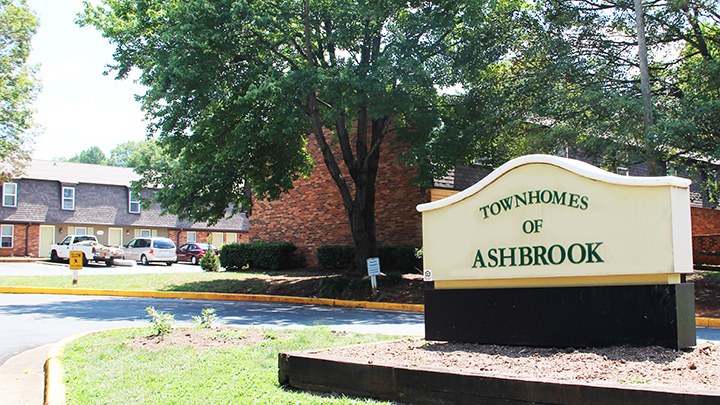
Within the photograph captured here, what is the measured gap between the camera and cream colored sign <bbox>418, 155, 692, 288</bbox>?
5.36m

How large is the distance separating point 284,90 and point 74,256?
9.10 meters

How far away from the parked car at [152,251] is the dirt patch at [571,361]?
106ft

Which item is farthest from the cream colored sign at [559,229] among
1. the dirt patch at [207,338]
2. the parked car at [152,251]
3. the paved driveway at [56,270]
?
the parked car at [152,251]

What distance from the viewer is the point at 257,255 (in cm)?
2580

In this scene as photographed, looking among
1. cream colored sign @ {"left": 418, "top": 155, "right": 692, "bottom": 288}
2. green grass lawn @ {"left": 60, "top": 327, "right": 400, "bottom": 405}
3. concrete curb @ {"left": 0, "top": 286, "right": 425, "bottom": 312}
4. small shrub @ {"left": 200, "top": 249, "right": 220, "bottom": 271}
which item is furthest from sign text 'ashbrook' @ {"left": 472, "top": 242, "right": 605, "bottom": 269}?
small shrub @ {"left": 200, "top": 249, "right": 220, "bottom": 271}

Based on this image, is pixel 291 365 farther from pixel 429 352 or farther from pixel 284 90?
pixel 284 90

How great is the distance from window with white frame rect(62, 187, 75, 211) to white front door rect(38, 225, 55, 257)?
1705 millimetres

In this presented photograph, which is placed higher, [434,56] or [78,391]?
[434,56]

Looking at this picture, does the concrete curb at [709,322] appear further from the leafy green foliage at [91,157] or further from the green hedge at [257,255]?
the leafy green foliage at [91,157]

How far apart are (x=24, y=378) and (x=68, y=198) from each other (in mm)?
39529

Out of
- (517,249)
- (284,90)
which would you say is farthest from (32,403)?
(284,90)

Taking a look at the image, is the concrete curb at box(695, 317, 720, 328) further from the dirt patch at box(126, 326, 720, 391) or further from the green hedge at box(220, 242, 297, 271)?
the green hedge at box(220, 242, 297, 271)

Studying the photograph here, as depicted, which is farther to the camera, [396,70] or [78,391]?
[396,70]

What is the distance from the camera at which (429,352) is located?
5.99m
